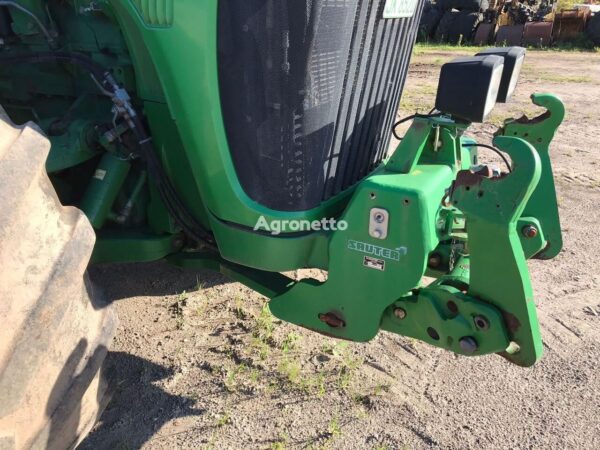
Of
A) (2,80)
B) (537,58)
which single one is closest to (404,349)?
(2,80)

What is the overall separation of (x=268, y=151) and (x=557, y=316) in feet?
6.59

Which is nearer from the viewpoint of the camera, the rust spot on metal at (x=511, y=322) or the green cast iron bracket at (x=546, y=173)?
the rust spot on metal at (x=511, y=322)

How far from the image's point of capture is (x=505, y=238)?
1756mm

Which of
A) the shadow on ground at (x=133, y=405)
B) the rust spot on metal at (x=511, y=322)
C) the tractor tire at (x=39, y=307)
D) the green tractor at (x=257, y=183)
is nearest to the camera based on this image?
the tractor tire at (x=39, y=307)

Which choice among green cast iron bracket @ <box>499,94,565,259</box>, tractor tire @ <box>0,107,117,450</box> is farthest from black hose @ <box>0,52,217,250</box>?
green cast iron bracket @ <box>499,94,565,259</box>

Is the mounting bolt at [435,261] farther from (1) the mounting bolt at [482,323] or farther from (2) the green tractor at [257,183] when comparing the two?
(1) the mounting bolt at [482,323]

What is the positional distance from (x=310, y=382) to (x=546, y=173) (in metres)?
1.37

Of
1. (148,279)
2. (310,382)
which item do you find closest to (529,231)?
(310,382)

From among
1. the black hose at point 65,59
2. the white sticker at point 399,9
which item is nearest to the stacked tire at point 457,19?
the white sticker at point 399,9

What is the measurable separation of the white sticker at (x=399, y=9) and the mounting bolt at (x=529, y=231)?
0.99 meters

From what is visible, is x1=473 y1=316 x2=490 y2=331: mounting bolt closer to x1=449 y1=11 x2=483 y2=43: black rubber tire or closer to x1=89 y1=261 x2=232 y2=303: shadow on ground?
x1=89 y1=261 x2=232 y2=303: shadow on ground

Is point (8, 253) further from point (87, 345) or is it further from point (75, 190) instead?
point (75, 190)

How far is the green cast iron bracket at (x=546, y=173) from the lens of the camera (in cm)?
238

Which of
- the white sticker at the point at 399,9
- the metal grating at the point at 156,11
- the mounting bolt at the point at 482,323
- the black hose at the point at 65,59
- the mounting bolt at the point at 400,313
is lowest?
the mounting bolt at the point at 400,313
